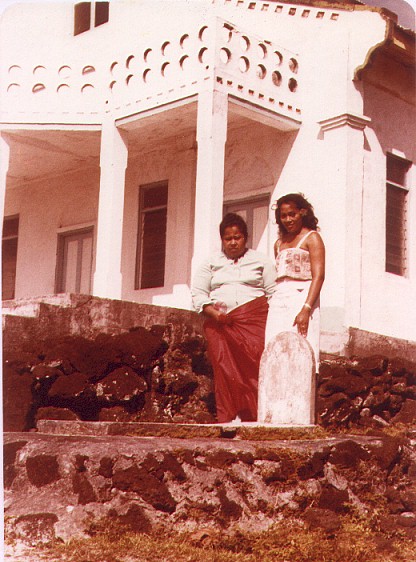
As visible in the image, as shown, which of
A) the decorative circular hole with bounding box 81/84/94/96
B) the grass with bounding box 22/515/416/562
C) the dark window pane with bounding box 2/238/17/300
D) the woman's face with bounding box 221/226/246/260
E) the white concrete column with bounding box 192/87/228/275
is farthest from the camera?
the dark window pane with bounding box 2/238/17/300

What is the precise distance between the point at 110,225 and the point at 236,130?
9.11 ft

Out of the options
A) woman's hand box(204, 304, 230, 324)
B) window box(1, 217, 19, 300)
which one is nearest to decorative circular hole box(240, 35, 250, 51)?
woman's hand box(204, 304, 230, 324)

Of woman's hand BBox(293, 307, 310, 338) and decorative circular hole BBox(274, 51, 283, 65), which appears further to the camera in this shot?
decorative circular hole BBox(274, 51, 283, 65)

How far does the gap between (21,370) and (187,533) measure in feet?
9.99

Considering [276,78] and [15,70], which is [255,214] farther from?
[15,70]

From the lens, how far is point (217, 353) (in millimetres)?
7973

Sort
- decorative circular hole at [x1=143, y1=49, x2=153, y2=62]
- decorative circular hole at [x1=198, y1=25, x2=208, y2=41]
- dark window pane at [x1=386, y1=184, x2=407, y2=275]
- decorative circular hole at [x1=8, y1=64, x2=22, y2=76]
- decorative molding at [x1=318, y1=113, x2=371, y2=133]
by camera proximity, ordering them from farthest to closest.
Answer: decorative circular hole at [x1=8, y1=64, x2=22, y2=76] → dark window pane at [x1=386, y1=184, x2=407, y2=275] → decorative molding at [x1=318, y1=113, x2=371, y2=133] → decorative circular hole at [x1=143, y1=49, x2=153, y2=62] → decorative circular hole at [x1=198, y1=25, x2=208, y2=41]

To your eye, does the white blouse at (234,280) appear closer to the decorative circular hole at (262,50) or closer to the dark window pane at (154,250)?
the decorative circular hole at (262,50)

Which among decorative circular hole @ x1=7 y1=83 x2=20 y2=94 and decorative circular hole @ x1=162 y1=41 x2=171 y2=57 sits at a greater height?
decorative circular hole @ x1=162 y1=41 x2=171 y2=57

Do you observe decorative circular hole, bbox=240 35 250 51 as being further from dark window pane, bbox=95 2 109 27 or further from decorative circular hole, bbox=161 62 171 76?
dark window pane, bbox=95 2 109 27

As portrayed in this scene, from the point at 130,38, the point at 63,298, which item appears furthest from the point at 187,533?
the point at 130,38

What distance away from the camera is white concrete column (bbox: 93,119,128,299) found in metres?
12.2

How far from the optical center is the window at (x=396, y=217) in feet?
43.5

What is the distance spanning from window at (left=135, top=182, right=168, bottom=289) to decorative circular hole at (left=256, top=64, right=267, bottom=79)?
10.5 ft
